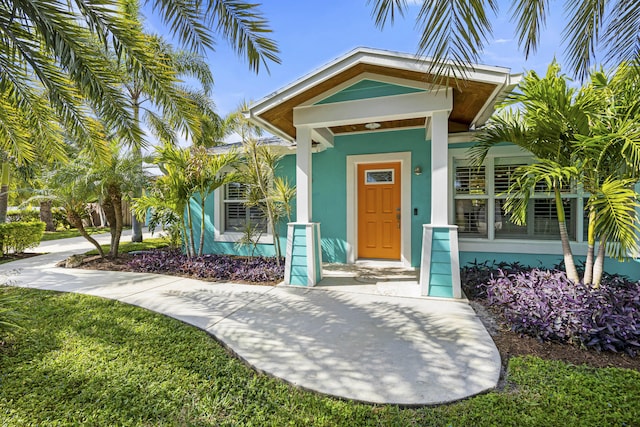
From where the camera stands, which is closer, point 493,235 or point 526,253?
point 526,253

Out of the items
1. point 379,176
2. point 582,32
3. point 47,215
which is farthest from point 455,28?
point 47,215

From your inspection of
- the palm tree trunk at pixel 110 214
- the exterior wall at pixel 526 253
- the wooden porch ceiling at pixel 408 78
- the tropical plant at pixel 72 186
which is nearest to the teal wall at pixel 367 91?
the wooden porch ceiling at pixel 408 78

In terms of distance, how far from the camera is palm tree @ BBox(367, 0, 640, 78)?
8.32ft

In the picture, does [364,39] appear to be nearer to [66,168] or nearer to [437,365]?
[437,365]

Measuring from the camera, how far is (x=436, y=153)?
4805 mm

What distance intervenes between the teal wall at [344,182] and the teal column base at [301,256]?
1811 millimetres

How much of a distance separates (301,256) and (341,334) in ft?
7.40

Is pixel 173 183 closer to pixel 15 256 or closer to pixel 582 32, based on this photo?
pixel 15 256

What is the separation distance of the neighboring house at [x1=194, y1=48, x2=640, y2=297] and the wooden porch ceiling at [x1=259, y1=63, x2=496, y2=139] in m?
0.02

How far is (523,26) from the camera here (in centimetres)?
295

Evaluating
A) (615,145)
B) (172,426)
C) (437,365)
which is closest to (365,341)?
(437,365)

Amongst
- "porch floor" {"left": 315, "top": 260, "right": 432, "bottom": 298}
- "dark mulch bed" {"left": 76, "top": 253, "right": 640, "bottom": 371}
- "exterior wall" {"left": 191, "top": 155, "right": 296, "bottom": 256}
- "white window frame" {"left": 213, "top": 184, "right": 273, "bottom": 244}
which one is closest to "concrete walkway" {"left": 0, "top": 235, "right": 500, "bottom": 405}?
"dark mulch bed" {"left": 76, "top": 253, "right": 640, "bottom": 371}

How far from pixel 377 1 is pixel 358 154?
4610 mm

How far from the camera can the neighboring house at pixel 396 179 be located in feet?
15.8
